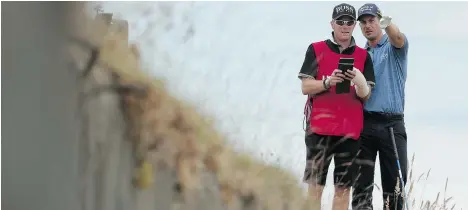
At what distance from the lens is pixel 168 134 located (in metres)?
2.52

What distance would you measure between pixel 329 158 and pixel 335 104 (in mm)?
301

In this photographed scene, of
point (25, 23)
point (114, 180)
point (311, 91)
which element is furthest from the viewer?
point (311, 91)

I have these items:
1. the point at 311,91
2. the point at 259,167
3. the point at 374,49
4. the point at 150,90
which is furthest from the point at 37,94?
the point at 374,49

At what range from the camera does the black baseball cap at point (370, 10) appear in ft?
11.9

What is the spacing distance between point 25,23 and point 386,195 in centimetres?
248

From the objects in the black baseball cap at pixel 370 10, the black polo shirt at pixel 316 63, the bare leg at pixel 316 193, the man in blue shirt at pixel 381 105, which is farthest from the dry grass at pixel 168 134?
the black baseball cap at pixel 370 10

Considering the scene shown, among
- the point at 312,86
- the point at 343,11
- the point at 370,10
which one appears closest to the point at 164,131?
the point at 312,86

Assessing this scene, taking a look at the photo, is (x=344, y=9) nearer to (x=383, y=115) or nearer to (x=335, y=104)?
(x=335, y=104)

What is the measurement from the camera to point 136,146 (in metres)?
2.47

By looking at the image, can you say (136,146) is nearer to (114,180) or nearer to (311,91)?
(114,180)

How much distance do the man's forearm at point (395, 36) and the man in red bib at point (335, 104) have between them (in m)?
0.16

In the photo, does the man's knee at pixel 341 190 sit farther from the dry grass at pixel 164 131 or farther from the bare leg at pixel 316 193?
the dry grass at pixel 164 131

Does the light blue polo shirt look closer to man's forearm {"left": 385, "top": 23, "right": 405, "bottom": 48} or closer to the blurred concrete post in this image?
man's forearm {"left": 385, "top": 23, "right": 405, "bottom": 48}

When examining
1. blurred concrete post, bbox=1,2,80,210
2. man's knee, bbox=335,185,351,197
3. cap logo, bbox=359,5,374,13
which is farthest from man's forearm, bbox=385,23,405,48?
blurred concrete post, bbox=1,2,80,210
